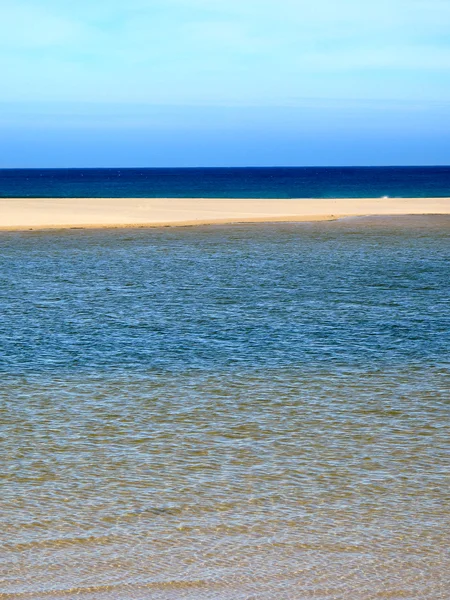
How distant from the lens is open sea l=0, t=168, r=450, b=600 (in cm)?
576

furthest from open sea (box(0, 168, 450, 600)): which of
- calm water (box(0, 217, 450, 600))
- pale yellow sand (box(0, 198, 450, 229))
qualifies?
pale yellow sand (box(0, 198, 450, 229))

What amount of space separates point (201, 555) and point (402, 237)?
102 ft

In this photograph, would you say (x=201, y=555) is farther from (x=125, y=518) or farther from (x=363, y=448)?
(x=363, y=448)

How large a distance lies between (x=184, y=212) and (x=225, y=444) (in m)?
44.3

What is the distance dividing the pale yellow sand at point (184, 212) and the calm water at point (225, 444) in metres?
25.0

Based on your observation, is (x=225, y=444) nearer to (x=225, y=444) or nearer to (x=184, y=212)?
(x=225, y=444)

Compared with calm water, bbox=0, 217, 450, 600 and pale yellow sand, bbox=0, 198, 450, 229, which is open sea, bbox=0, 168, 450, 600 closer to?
calm water, bbox=0, 217, 450, 600

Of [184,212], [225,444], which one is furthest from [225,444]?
[184,212]

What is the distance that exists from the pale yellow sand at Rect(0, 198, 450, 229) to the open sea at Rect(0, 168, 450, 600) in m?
25.0

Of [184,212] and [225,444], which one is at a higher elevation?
[184,212]

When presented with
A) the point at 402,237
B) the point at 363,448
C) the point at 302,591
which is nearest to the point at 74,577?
the point at 302,591

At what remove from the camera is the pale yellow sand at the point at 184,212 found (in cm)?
4429

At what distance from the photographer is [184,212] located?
2062 inches

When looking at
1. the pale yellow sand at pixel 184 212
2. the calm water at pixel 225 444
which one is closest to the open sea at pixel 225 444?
the calm water at pixel 225 444
